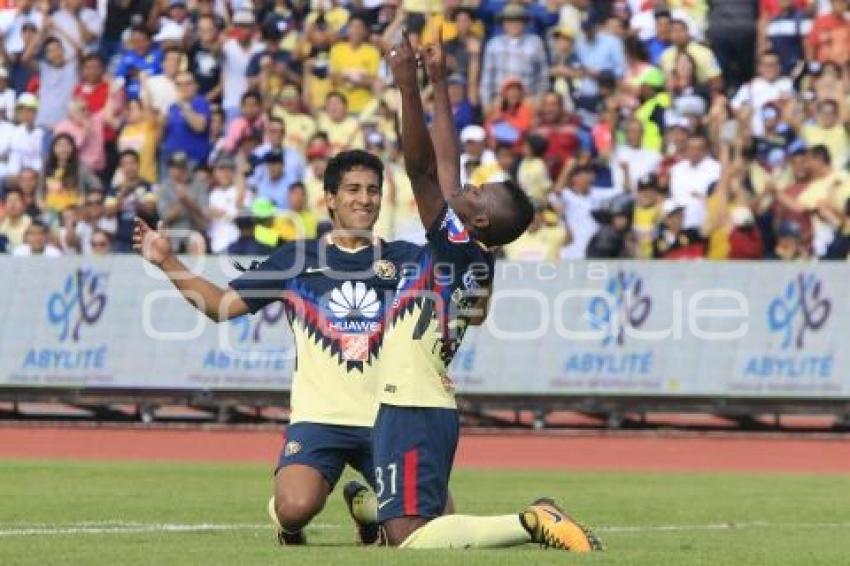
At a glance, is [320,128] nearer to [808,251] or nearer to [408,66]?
[808,251]

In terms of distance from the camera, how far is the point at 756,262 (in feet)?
78.7

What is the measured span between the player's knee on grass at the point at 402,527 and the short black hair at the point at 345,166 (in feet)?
6.08

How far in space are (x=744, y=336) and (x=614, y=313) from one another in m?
1.43

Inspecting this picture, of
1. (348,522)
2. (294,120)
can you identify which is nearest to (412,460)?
(348,522)

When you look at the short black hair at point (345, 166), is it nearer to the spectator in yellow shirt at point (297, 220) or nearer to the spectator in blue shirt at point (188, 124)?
the spectator in yellow shirt at point (297, 220)

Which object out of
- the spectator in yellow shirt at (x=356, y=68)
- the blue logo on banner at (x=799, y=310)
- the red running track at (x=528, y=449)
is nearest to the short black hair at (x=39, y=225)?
the red running track at (x=528, y=449)

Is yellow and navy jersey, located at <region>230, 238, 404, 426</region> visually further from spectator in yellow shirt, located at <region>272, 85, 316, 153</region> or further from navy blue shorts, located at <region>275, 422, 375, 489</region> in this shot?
spectator in yellow shirt, located at <region>272, 85, 316, 153</region>

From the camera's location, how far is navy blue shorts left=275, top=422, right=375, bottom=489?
1150 centimetres

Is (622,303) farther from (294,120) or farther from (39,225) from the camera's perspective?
(39,225)

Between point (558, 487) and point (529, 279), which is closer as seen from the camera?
point (558, 487)

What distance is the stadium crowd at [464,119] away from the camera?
2484cm

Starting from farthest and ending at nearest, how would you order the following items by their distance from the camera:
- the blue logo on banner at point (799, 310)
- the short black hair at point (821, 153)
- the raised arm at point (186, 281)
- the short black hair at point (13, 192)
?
1. the short black hair at point (13, 192)
2. the short black hair at point (821, 153)
3. the blue logo on banner at point (799, 310)
4. the raised arm at point (186, 281)

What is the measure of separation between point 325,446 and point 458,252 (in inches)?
78.3

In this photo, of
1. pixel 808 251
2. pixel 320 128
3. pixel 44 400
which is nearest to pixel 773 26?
pixel 808 251
